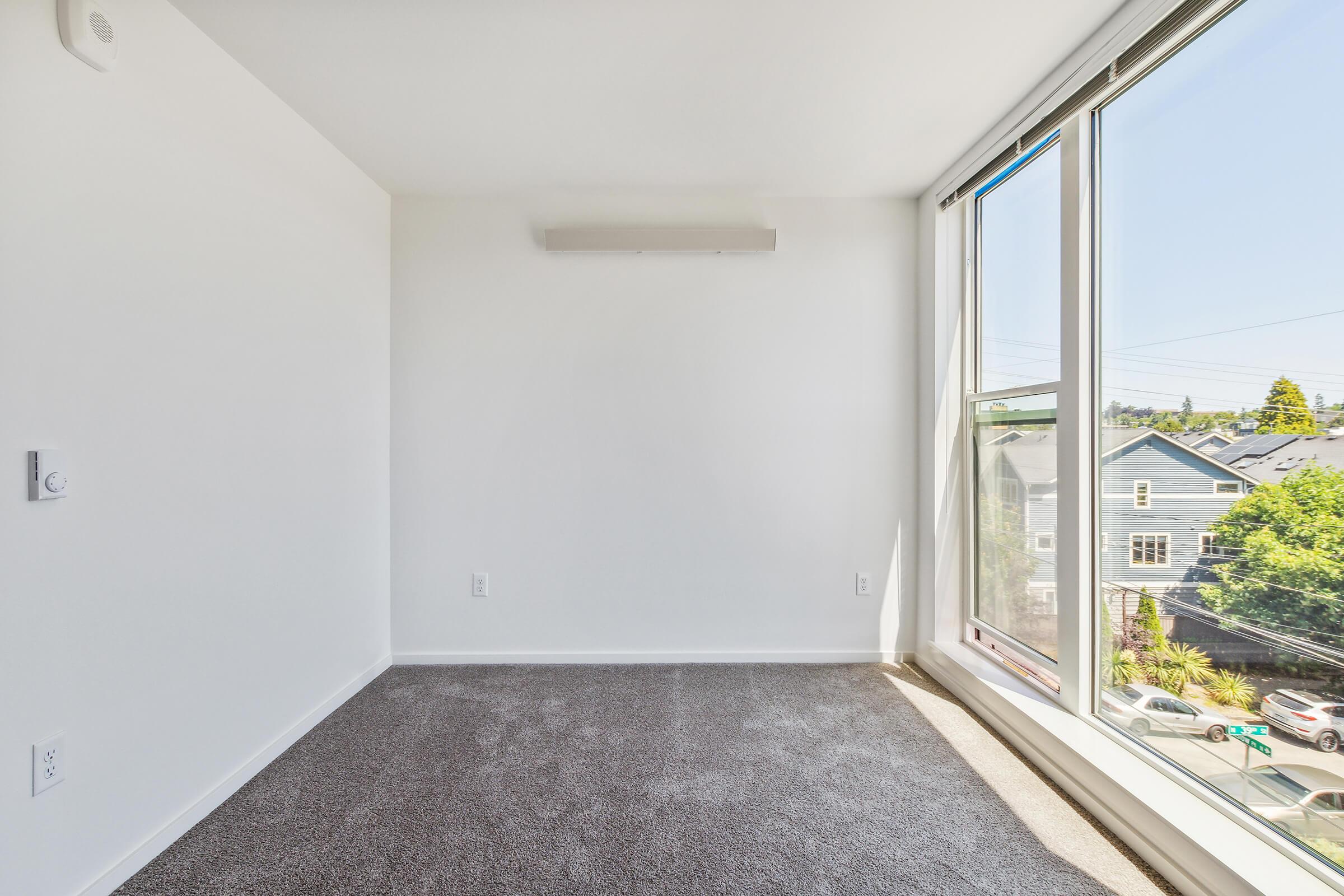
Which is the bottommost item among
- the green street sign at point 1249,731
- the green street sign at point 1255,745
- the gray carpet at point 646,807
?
the gray carpet at point 646,807

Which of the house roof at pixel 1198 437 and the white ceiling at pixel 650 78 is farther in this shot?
the white ceiling at pixel 650 78

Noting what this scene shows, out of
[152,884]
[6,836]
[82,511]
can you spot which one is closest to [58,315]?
[82,511]

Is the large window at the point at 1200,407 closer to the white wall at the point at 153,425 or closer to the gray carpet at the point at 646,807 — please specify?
the gray carpet at the point at 646,807

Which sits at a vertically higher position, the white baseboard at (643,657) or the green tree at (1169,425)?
the green tree at (1169,425)

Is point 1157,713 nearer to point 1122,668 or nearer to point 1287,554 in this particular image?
point 1122,668

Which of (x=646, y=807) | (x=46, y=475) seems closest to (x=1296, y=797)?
(x=646, y=807)

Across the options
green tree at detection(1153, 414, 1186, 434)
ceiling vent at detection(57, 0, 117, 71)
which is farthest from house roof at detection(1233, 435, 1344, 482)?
ceiling vent at detection(57, 0, 117, 71)

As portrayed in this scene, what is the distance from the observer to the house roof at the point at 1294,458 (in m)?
1.37

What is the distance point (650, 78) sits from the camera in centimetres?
213

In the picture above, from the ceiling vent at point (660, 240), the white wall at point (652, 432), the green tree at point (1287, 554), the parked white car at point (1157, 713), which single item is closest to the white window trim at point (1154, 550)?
the green tree at point (1287, 554)

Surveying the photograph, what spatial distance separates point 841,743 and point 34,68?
3.11 meters

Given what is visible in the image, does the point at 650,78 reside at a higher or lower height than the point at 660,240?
higher

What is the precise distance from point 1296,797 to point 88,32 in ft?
11.5

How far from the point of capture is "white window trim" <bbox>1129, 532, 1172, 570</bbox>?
1.81 meters
